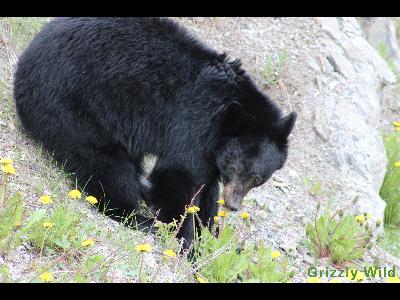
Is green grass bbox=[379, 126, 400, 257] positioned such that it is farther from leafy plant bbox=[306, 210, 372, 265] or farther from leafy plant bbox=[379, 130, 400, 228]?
leafy plant bbox=[306, 210, 372, 265]

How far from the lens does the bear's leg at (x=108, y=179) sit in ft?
17.4

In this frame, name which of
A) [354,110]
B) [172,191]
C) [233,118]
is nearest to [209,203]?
[172,191]

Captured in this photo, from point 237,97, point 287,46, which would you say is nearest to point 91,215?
point 237,97

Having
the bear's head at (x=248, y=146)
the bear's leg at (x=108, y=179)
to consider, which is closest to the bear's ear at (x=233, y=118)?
the bear's head at (x=248, y=146)

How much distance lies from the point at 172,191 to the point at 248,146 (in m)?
0.73

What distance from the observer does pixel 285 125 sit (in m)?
5.34

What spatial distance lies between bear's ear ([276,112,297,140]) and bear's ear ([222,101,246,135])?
0.30 m

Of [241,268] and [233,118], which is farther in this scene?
[233,118]

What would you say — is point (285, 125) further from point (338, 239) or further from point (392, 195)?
point (392, 195)

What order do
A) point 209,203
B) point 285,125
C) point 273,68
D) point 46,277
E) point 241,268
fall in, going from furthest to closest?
point 273,68 < point 209,203 < point 285,125 < point 241,268 < point 46,277
